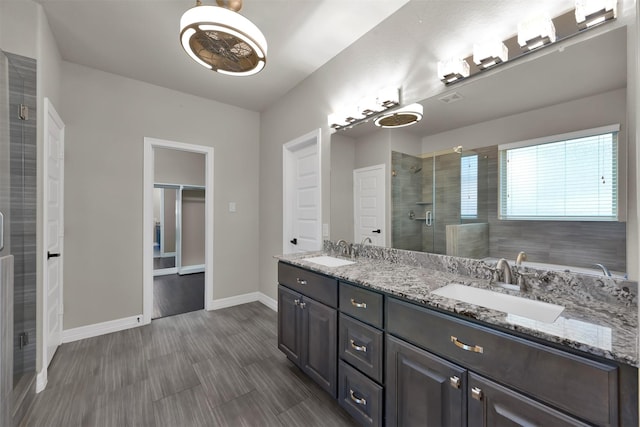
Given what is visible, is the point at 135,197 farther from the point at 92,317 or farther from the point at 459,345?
the point at 459,345

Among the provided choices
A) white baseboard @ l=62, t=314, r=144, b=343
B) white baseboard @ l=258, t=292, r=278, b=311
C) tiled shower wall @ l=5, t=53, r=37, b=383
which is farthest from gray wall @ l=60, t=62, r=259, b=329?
tiled shower wall @ l=5, t=53, r=37, b=383

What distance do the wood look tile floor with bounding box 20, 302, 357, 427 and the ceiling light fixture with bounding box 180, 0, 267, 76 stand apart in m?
2.41

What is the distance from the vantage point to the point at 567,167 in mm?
1275

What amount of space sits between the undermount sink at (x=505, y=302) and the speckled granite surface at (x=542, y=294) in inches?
1.4

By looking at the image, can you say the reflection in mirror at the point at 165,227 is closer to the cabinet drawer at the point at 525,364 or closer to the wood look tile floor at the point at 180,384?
the wood look tile floor at the point at 180,384

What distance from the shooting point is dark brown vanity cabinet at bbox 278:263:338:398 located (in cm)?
172

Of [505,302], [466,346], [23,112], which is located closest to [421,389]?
[466,346]

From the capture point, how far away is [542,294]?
127 cm

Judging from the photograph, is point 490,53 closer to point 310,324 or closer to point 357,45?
point 357,45

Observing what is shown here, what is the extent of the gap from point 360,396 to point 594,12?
2.23 metres

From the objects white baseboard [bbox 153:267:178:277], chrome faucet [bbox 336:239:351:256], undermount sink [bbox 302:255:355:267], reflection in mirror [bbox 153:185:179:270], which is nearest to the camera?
undermount sink [bbox 302:255:355:267]

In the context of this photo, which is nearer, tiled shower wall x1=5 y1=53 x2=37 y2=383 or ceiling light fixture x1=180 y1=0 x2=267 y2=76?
ceiling light fixture x1=180 y1=0 x2=267 y2=76

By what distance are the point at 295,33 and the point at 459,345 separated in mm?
2538

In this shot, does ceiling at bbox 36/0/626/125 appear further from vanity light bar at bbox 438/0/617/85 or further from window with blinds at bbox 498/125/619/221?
window with blinds at bbox 498/125/619/221
